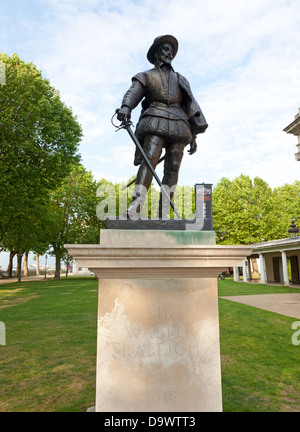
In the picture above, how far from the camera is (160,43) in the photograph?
11.8 ft

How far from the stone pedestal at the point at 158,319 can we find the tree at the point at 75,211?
101 feet

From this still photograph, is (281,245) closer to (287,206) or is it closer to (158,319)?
(287,206)

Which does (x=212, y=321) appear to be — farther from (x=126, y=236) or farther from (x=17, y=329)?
(x=17, y=329)

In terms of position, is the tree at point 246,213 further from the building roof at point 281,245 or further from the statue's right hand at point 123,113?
the statue's right hand at point 123,113

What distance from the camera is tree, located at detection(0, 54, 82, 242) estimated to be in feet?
48.8

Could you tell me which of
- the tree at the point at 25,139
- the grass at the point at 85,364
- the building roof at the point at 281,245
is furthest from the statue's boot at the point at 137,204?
the building roof at the point at 281,245

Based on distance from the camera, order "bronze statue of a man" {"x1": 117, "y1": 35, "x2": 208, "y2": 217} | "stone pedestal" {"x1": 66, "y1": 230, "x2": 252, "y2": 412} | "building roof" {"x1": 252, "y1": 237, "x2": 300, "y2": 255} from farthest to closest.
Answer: "building roof" {"x1": 252, "y1": 237, "x2": 300, "y2": 255} < "bronze statue of a man" {"x1": 117, "y1": 35, "x2": 208, "y2": 217} < "stone pedestal" {"x1": 66, "y1": 230, "x2": 252, "y2": 412}

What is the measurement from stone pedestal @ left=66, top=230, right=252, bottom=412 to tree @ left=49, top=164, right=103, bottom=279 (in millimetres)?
30870

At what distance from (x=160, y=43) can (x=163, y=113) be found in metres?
0.90

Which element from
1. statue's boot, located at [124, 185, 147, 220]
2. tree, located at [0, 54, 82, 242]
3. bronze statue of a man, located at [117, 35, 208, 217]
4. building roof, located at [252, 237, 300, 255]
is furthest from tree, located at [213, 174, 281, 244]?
statue's boot, located at [124, 185, 147, 220]

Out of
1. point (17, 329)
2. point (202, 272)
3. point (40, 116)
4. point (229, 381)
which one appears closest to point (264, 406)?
point (229, 381)

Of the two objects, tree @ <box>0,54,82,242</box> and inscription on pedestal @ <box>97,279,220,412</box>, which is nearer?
inscription on pedestal @ <box>97,279,220,412</box>

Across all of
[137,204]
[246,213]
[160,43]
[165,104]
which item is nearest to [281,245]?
[246,213]

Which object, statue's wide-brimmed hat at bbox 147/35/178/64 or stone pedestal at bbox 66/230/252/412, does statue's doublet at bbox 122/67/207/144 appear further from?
stone pedestal at bbox 66/230/252/412
